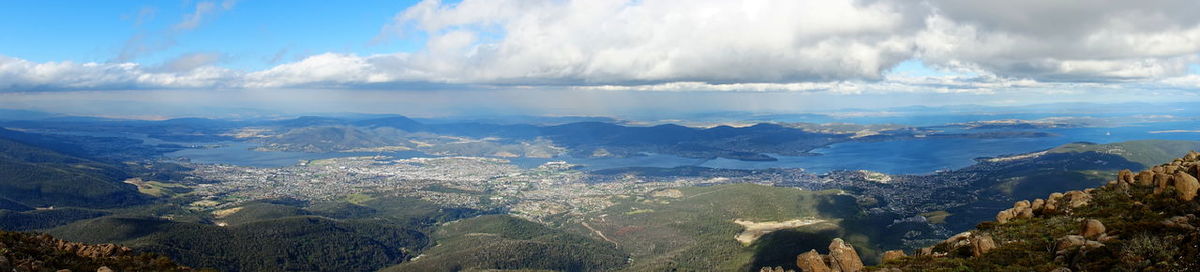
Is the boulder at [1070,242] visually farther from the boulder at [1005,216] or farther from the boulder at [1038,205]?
the boulder at [1038,205]

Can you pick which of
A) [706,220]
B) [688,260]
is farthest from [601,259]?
[706,220]

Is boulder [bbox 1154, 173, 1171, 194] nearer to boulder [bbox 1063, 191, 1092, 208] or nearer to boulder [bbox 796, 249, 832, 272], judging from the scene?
boulder [bbox 1063, 191, 1092, 208]

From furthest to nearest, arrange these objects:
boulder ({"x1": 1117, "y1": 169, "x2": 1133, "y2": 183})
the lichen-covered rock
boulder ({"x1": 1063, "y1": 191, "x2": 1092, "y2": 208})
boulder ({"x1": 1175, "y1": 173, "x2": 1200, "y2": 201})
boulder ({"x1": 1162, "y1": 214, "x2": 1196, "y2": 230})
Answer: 1. boulder ({"x1": 1117, "y1": 169, "x2": 1133, "y2": 183})
2. boulder ({"x1": 1063, "y1": 191, "x2": 1092, "y2": 208})
3. the lichen-covered rock
4. boulder ({"x1": 1175, "y1": 173, "x2": 1200, "y2": 201})
5. boulder ({"x1": 1162, "y1": 214, "x2": 1196, "y2": 230})

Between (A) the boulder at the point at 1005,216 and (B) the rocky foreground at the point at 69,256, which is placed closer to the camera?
(B) the rocky foreground at the point at 69,256

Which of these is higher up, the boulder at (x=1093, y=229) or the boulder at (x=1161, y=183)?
the boulder at (x=1161, y=183)

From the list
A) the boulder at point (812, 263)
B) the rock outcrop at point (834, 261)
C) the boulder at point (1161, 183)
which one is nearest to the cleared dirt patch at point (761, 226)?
the boulder at point (1161, 183)

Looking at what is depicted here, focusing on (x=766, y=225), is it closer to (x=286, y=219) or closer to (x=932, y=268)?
(x=286, y=219)

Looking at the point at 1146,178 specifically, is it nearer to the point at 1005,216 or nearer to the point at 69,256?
the point at 1005,216

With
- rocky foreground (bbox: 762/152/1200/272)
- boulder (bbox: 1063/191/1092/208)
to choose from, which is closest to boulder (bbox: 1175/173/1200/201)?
rocky foreground (bbox: 762/152/1200/272)
